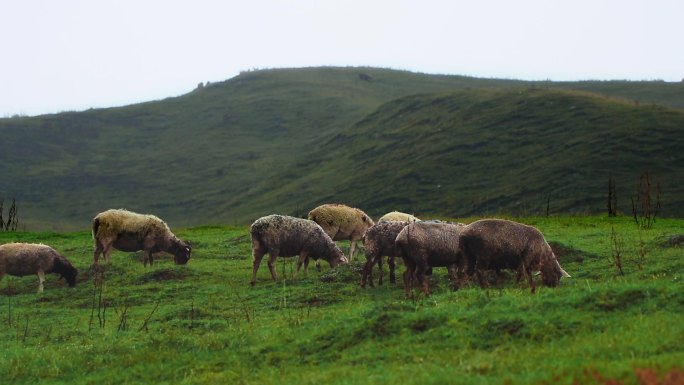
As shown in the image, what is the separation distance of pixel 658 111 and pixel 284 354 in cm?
7277

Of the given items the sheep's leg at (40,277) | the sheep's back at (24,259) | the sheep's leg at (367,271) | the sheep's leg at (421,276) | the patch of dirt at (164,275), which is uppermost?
the sheep's leg at (421,276)

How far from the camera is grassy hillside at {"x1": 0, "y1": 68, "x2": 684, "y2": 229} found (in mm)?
75062

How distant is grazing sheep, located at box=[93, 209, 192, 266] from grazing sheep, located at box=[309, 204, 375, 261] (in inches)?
184

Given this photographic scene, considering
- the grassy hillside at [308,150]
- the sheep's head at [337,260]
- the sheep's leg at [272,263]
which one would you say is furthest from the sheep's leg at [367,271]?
the grassy hillside at [308,150]

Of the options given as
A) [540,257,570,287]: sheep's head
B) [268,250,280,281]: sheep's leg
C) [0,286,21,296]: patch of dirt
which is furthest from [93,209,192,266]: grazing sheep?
[540,257,570,287]: sheep's head

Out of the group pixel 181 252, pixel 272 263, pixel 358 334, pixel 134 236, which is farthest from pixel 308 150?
pixel 358 334

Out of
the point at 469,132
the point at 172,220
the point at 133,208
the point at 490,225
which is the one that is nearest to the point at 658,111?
the point at 469,132

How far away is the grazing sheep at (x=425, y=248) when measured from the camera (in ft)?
68.9

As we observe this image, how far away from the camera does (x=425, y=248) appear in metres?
21.1

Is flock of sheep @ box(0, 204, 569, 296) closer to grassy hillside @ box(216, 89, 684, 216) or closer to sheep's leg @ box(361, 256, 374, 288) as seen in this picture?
sheep's leg @ box(361, 256, 374, 288)

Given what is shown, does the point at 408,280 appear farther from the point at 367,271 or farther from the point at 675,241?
the point at 675,241

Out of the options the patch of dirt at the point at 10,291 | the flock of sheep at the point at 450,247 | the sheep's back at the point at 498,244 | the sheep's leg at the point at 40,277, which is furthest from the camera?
the sheep's leg at the point at 40,277

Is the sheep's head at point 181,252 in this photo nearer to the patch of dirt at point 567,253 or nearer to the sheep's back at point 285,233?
the sheep's back at point 285,233

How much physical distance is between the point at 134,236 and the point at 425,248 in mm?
12540
